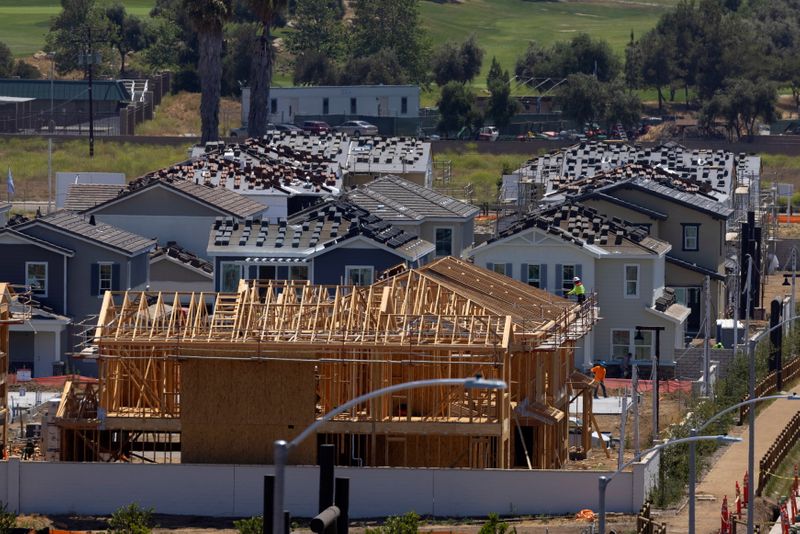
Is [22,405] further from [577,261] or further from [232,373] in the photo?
[577,261]

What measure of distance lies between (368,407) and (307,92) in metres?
97.0

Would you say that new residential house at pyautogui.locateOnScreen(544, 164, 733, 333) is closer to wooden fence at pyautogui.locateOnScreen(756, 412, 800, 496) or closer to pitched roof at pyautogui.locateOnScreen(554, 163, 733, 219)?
pitched roof at pyautogui.locateOnScreen(554, 163, 733, 219)

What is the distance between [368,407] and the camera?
50625mm

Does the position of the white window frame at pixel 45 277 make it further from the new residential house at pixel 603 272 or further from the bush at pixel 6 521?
the bush at pixel 6 521

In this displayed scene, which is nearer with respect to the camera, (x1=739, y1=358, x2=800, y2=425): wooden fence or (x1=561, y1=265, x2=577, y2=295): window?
(x1=739, y1=358, x2=800, y2=425): wooden fence

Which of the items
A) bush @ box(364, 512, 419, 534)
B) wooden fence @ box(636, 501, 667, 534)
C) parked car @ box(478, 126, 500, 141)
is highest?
bush @ box(364, 512, 419, 534)

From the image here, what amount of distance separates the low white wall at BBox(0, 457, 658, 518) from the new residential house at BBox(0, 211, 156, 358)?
25174 mm

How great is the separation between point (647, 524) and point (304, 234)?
33976 millimetres

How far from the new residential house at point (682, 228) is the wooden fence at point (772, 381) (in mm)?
9106

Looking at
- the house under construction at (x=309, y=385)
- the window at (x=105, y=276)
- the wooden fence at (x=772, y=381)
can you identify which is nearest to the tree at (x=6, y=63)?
the window at (x=105, y=276)

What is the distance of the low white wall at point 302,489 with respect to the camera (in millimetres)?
47219

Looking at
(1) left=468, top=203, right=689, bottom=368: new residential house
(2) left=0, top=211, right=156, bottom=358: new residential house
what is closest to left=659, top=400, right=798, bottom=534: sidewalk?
(1) left=468, top=203, right=689, bottom=368: new residential house

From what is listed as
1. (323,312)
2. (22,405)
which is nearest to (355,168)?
(22,405)

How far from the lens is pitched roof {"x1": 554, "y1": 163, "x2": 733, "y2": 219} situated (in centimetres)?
8288
